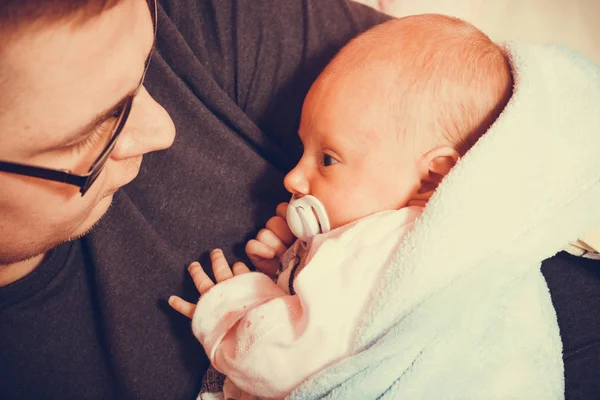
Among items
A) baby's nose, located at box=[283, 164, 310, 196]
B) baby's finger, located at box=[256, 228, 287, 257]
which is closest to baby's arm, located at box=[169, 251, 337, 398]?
baby's finger, located at box=[256, 228, 287, 257]

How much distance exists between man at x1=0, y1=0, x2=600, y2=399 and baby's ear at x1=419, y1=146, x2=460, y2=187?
16.3 inches

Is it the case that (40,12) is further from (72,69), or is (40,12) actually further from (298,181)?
(298,181)

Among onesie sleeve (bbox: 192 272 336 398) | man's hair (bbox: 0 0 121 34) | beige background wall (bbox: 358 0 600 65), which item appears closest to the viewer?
man's hair (bbox: 0 0 121 34)

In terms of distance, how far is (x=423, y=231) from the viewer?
754mm

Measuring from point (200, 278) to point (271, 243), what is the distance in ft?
0.64

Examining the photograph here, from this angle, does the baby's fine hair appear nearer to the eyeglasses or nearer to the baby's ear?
the baby's ear

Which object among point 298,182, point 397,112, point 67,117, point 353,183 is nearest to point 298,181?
point 298,182

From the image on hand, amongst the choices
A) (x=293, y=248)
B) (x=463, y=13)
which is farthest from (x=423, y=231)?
(x=463, y=13)

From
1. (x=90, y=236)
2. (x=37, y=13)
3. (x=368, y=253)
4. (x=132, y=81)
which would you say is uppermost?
(x=37, y=13)

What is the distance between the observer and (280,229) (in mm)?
1101

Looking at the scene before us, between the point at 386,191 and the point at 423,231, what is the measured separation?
0.56 ft

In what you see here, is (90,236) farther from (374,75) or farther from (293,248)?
(374,75)

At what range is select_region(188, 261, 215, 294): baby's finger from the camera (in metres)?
0.98

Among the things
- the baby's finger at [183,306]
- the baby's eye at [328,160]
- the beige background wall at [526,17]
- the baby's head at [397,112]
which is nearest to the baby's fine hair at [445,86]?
the baby's head at [397,112]
